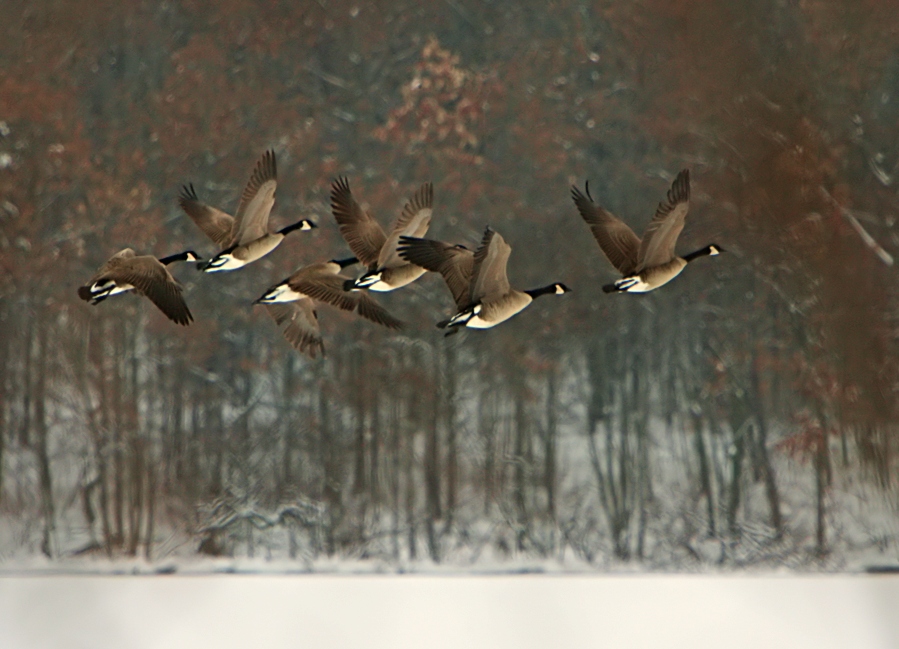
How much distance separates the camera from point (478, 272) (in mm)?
2486

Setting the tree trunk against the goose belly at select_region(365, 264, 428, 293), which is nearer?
the goose belly at select_region(365, 264, 428, 293)

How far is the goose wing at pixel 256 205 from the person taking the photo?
2676mm

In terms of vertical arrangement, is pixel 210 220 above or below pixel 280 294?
above

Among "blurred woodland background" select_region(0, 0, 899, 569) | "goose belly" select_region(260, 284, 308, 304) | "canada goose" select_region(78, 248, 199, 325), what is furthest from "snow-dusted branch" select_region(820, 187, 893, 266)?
"canada goose" select_region(78, 248, 199, 325)

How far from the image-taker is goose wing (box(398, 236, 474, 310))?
8.10ft

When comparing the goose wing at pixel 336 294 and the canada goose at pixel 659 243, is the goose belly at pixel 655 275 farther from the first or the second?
the goose wing at pixel 336 294

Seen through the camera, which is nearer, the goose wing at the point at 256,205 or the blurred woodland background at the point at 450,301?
the goose wing at the point at 256,205

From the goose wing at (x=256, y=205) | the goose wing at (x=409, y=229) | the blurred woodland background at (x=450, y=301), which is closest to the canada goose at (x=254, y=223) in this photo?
the goose wing at (x=256, y=205)

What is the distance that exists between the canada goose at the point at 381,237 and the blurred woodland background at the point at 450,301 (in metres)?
1.21

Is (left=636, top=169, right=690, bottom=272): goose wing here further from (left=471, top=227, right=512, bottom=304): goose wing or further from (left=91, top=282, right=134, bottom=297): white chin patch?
(left=91, top=282, right=134, bottom=297): white chin patch

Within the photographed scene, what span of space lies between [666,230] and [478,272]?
49 centimetres

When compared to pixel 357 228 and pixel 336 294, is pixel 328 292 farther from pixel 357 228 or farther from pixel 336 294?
pixel 357 228

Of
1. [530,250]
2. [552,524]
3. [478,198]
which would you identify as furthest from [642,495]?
[478,198]

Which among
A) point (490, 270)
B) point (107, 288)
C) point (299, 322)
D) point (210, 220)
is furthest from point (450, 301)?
point (107, 288)
